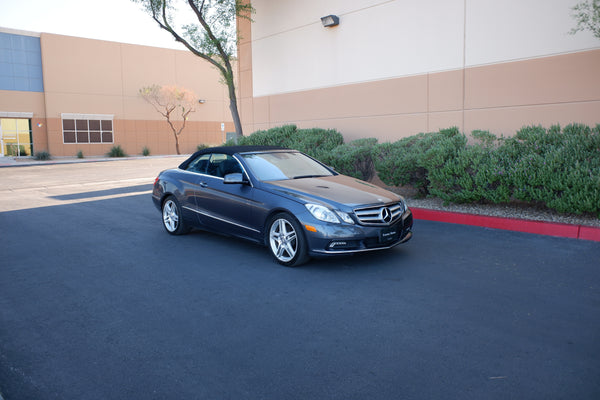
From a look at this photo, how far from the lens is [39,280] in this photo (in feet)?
19.4

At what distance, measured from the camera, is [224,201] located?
24.0 feet

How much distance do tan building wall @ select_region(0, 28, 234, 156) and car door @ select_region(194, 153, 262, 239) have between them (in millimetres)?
33604

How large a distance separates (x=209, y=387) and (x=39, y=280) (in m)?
3.57

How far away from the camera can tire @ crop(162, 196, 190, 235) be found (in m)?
8.23

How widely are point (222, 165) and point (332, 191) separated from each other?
6.66 ft

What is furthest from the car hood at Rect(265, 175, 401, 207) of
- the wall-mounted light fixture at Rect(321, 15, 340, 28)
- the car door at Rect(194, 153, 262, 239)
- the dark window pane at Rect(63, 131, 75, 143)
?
the dark window pane at Rect(63, 131, 75, 143)

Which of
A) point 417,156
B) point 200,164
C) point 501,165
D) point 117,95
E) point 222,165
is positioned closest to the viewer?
point 222,165

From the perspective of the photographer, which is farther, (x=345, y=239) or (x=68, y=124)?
(x=68, y=124)

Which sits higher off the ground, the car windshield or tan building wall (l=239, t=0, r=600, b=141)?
tan building wall (l=239, t=0, r=600, b=141)

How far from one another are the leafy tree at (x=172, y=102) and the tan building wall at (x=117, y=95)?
0.65m

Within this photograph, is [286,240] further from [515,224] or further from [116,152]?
[116,152]

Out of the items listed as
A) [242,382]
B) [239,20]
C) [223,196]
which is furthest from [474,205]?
[239,20]

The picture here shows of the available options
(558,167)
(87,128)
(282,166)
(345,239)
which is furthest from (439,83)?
(87,128)

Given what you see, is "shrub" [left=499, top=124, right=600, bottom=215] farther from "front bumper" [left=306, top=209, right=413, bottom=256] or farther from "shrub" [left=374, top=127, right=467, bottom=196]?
"front bumper" [left=306, top=209, right=413, bottom=256]
